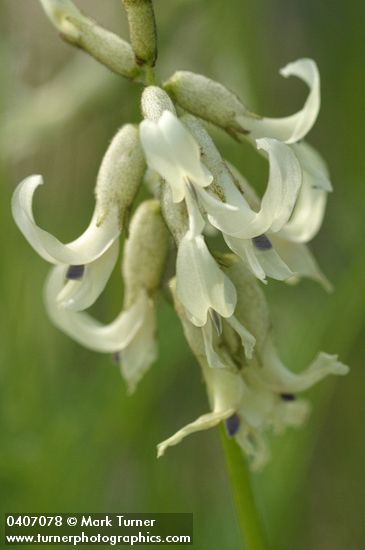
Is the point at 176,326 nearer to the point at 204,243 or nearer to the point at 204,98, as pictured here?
the point at 204,98

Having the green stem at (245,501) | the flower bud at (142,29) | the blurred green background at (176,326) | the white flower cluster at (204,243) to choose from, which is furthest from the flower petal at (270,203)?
the blurred green background at (176,326)

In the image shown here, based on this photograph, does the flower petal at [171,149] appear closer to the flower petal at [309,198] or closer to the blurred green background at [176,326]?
the flower petal at [309,198]

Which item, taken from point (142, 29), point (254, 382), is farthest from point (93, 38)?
point (254, 382)

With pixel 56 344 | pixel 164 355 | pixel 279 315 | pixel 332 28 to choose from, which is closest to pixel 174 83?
pixel 164 355

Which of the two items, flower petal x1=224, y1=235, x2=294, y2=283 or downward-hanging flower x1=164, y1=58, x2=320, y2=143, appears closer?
flower petal x1=224, y1=235, x2=294, y2=283

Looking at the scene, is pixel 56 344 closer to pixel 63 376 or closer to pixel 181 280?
pixel 63 376

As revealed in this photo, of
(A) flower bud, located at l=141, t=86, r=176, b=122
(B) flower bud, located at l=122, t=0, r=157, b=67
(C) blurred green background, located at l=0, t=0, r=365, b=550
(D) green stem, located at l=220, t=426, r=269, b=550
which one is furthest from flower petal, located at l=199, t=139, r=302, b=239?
(C) blurred green background, located at l=0, t=0, r=365, b=550

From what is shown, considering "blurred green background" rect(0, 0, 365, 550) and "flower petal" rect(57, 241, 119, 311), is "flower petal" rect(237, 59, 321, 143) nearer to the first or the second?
"flower petal" rect(57, 241, 119, 311)
